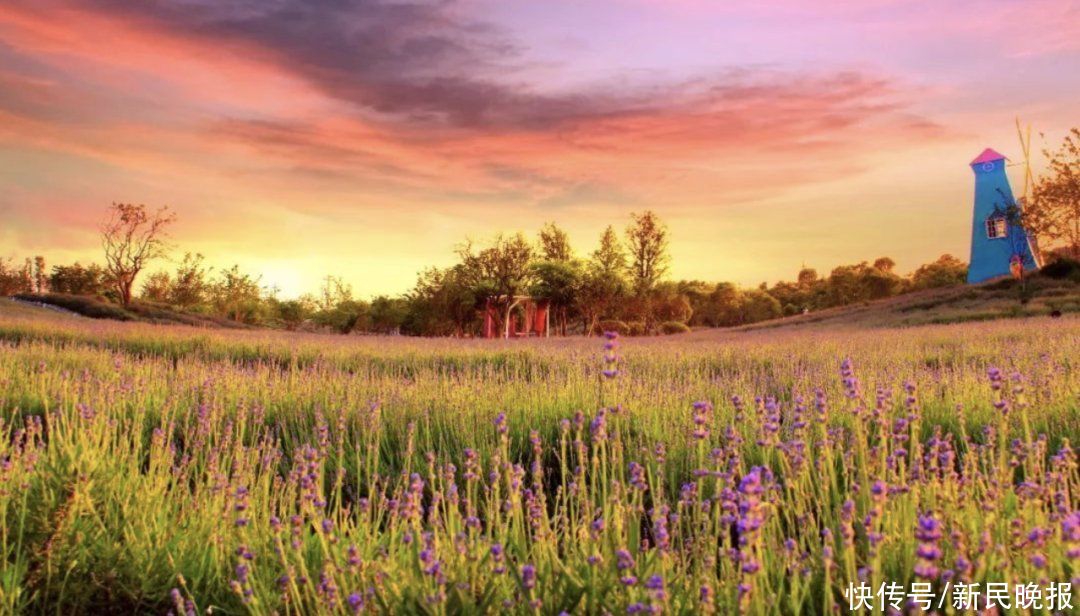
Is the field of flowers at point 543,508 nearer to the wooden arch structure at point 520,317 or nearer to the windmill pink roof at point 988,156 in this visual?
the wooden arch structure at point 520,317

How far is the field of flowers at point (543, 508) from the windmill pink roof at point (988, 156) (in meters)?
33.6

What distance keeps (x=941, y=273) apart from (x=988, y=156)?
1629 cm

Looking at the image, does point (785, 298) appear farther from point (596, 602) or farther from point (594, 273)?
point (596, 602)

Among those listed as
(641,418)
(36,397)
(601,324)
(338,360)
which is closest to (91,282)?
(601,324)

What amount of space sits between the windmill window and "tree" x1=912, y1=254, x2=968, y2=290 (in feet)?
40.9

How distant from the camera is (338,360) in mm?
12859

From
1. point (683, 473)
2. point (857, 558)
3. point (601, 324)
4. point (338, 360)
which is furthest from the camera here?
point (601, 324)

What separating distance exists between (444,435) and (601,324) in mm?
37112

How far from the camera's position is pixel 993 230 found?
1428 inches

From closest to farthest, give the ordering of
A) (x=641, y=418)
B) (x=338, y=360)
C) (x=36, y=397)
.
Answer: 1. (x=641, y=418)
2. (x=36, y=397)
3. (x=338, y=360)

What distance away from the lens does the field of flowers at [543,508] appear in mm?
2246

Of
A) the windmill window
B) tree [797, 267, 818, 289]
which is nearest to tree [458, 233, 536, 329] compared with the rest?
the windmill window

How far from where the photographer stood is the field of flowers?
7.37 ft

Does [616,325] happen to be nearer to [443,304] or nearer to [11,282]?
[443,304]
